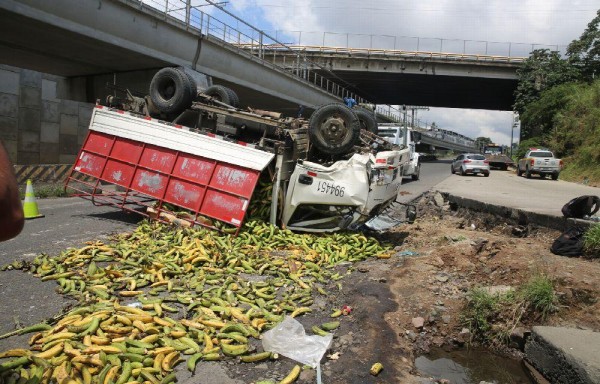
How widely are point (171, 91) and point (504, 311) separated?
728 centimetres

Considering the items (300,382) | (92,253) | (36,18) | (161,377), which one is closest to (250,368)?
(300,382)

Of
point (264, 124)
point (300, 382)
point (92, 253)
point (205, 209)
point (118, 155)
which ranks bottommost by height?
point (300, 382)

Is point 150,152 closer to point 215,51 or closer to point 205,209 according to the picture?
point 205,209

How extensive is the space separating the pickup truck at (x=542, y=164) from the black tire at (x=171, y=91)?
24.0 metres

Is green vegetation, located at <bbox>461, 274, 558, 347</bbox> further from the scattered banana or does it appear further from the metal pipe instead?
the metal pipe

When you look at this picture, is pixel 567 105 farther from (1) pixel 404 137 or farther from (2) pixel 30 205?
(2) pixel 30 205

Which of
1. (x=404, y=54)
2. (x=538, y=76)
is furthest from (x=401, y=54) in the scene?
(x=538, y=76)

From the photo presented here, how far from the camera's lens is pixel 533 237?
785cm

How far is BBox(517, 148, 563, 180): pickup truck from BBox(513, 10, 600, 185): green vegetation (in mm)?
898

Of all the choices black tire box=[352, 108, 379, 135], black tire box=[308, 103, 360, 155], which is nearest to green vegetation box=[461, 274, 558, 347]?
black tire box=[308, 103, 360, 155]

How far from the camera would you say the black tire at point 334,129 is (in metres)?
7.50

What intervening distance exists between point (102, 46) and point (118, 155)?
10635 mm

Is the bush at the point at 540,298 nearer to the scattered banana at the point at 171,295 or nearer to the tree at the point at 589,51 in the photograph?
the scattered banana at the point at 171,295

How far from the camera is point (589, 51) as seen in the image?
121 feet
